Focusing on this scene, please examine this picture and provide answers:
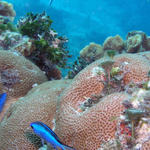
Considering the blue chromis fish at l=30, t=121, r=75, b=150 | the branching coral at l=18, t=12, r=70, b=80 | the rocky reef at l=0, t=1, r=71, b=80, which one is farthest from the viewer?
the branching coral at l=18, t=12, r=70, b=80

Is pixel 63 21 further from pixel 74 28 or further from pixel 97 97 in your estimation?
pixel 97 97

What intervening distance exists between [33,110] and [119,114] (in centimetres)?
150

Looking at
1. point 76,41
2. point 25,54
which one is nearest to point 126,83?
point 25,54

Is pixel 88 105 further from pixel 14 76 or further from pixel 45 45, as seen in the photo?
pixel 45 45

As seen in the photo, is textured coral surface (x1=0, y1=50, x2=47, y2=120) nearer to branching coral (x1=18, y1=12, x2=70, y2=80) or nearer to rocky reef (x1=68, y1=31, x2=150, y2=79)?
branching coral (x1=18, y1=12, x2=70, y2=80)

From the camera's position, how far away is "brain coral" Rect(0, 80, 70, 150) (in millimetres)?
2498

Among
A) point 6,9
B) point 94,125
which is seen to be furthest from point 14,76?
point 6,9

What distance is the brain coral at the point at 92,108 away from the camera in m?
1.91

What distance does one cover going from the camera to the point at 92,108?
6.92 feet

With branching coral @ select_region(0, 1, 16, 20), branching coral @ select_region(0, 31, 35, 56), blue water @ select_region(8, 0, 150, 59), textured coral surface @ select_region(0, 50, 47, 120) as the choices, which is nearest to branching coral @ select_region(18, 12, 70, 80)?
branching coral @ select_region(0, 31, 35, 56)

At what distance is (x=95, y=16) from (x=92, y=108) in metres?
54.9

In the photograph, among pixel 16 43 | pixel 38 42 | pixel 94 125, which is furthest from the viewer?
pixel 38 42

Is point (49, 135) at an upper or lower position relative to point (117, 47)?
lower

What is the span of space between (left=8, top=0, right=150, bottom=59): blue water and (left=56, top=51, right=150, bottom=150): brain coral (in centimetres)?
2911
